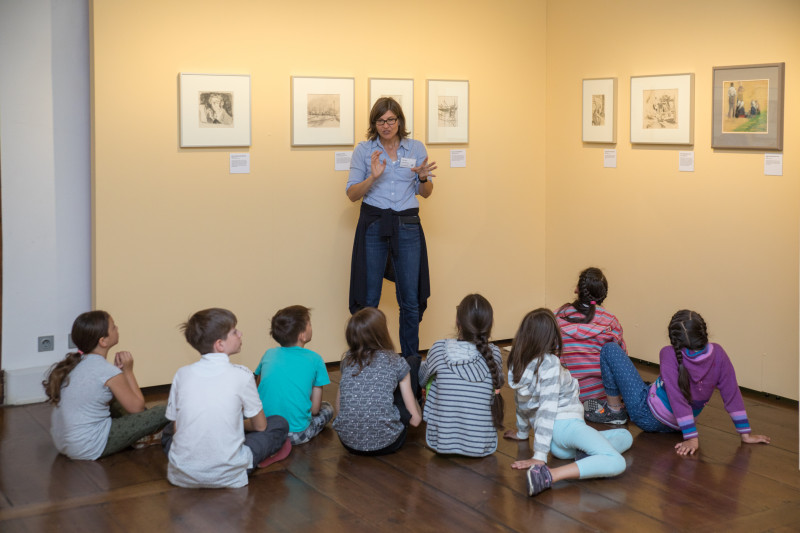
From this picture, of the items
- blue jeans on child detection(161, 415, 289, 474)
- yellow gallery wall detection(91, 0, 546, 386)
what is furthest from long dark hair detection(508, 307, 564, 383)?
yellow gallery wall detection(91, 0, 546, 386)

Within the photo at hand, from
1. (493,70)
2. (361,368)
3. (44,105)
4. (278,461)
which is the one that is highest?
(493,70)

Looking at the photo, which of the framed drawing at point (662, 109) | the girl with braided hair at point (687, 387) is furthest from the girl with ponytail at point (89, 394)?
the framed drawing at point (662, 109)

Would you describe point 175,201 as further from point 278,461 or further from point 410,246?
point 278,461

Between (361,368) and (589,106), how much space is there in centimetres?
384

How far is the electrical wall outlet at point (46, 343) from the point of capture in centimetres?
662

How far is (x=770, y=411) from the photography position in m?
6.28

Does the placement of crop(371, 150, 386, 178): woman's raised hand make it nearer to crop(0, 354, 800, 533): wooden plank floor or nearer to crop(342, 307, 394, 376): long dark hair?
crop(342, 307, 394, 376): long dark hair

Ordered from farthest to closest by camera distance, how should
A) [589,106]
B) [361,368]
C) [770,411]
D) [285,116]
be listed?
[589,106]
[285,116]
[770,411]
[361,368]

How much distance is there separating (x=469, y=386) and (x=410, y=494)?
2.45 feet

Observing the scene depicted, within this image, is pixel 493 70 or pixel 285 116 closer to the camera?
pixel 285 116

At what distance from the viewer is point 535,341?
5117 millimetres

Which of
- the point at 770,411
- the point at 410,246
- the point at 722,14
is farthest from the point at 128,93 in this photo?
the point at 770,411

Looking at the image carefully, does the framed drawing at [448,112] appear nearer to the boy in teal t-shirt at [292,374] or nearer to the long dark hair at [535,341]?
the boy in teal t-shirt at [292,374]

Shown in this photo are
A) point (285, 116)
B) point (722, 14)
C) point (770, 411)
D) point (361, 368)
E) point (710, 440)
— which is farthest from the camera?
point (285, 116)
